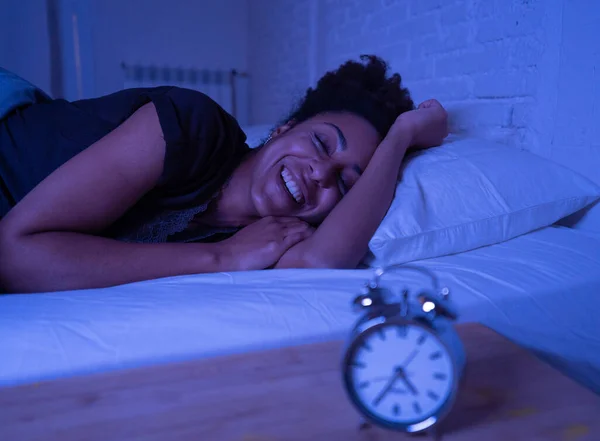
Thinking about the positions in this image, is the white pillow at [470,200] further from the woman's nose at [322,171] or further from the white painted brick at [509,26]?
the white painted brick at [509,26]

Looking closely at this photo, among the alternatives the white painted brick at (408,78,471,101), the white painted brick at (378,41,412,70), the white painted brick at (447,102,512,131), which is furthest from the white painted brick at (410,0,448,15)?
the white painted brick at (447,102,512,131)

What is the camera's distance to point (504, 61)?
1344 millimetres

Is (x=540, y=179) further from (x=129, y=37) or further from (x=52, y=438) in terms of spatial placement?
(x=129, y=37)

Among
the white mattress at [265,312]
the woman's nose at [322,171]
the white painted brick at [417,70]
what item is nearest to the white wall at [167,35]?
the white painted brick at [417,70]

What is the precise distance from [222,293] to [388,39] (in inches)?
58.7

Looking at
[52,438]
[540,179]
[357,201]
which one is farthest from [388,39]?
[52,438]

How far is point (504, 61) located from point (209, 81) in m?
2.66

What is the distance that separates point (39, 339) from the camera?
570mm

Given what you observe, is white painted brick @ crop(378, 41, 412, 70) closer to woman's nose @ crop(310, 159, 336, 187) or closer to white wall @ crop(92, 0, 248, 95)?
woman's nose @ crop(310, 159, 336, 187)

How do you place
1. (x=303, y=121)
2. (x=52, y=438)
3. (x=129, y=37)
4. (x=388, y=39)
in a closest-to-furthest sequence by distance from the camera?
(x=52, y=438), (x=303, y=121), (x=388, y=39), (x=129, y=37)

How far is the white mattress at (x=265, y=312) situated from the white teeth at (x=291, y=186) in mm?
243

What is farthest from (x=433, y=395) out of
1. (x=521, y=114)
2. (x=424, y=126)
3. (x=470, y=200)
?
(x=521, y=114)

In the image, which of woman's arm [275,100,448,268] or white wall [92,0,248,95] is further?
white wall [92,0,248,95]

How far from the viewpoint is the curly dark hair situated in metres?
1.23
